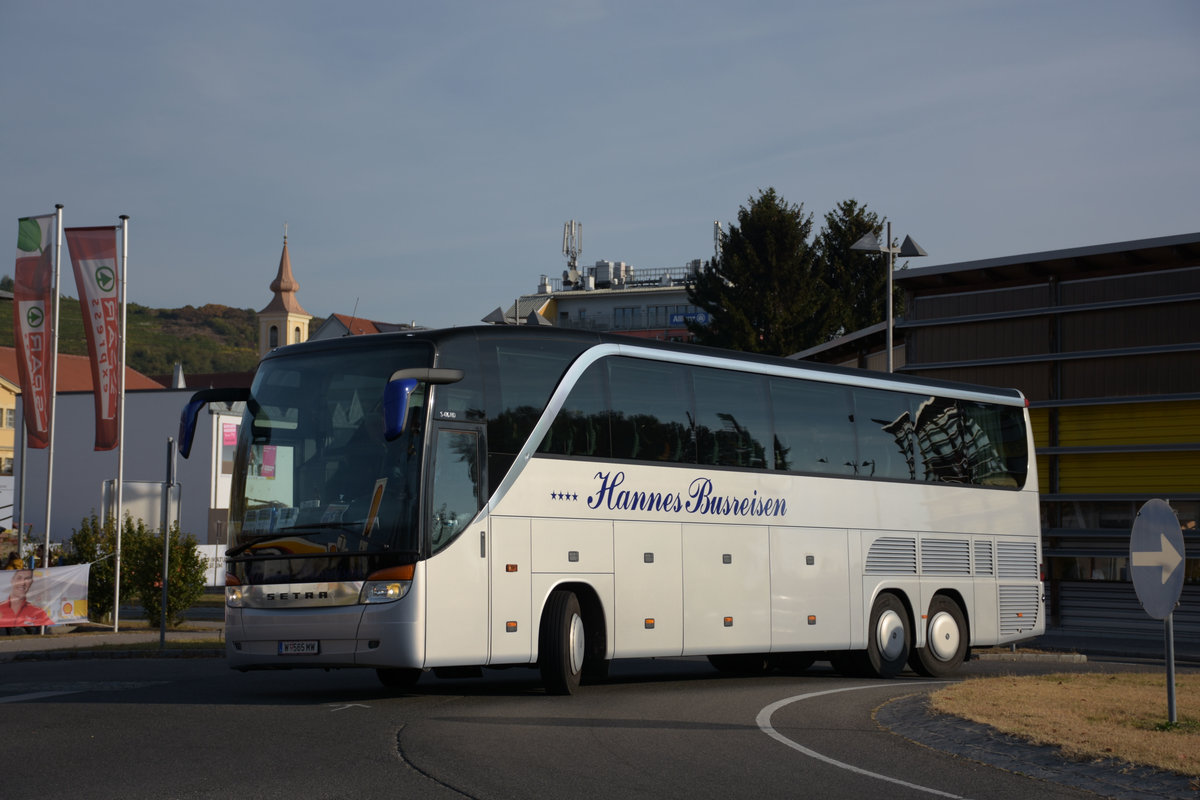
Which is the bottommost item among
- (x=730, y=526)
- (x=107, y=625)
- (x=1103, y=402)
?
(x=107, y=625)

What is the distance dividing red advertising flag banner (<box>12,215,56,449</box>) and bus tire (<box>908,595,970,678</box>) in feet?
55.5

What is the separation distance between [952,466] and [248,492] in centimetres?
1068

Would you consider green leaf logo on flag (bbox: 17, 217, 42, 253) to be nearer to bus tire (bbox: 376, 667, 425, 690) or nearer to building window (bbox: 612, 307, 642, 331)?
bus tire (bbox: 376, 667, 425, 690)

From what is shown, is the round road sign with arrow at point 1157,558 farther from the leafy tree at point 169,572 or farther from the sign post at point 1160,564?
the leafy tree at point 169,572

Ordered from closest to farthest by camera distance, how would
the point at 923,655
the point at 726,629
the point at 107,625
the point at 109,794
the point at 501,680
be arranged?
the point at 109,794
the point at 726,629
the point at 501,680
the point at 923,655
the point at 107,625

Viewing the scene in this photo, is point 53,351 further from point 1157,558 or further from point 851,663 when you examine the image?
point 1157,558

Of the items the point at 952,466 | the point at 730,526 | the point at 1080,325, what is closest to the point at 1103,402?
the point at 1080,325

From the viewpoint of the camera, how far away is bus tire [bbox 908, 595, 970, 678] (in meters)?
19.4

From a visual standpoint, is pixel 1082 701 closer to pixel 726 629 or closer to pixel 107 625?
pixel 726 629

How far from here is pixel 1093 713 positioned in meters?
12.3

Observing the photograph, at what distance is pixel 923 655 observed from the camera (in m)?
19.3

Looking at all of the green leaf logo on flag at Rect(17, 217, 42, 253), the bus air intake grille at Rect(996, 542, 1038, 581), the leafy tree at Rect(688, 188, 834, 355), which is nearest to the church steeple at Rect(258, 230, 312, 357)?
the leafy tree at Rect(688, 188, 834, 355)

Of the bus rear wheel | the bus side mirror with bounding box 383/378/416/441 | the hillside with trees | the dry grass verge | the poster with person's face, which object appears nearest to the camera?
the dry grass verge

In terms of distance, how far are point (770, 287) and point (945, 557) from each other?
47.6 meters
